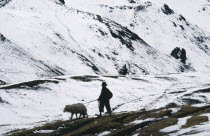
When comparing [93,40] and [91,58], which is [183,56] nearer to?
[93,40]

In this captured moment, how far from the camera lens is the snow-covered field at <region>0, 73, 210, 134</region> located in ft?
128

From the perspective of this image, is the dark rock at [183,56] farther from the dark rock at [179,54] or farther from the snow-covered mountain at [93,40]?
the snow-covered mountain at [93,40]

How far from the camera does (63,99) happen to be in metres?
49.2

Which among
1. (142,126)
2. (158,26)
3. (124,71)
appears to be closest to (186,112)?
(142,126)

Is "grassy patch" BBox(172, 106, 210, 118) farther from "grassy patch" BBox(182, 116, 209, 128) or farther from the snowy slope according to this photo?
the snowy slope

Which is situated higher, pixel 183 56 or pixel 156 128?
pixel 183 56

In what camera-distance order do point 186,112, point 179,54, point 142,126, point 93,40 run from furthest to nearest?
point 179,54, point 93,40, point 186,112, point 142,126

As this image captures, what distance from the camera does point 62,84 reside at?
57.3 metres

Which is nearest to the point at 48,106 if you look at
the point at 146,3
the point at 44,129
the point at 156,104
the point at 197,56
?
the point at 156,104

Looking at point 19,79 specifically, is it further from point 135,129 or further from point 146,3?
point 146,3

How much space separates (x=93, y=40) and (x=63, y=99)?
7397cm

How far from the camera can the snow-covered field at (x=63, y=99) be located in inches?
1531

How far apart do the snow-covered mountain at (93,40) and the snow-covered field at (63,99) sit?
82.3 feet

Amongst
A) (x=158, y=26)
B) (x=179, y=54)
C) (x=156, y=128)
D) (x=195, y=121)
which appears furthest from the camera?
(x=158, y=26)
